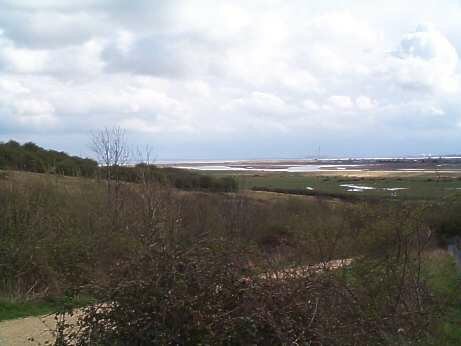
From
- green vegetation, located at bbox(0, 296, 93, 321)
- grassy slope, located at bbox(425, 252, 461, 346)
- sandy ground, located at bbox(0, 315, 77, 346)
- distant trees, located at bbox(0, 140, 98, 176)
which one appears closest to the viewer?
grassy slope, located at bbox(425, 252, 461, 346)

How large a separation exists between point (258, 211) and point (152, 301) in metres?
27.5

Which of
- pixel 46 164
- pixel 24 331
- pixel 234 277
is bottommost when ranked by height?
pixel 24 331

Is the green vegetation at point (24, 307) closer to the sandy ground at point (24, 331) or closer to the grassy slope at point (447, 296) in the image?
the sandy ground at point (24, 331)

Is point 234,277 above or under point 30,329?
Result: above

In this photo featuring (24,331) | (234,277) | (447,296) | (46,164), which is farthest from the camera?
(46,164)

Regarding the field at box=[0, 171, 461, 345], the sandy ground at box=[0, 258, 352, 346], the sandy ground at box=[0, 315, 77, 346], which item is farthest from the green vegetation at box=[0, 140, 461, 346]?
the sandy ground at box=[0, 315, 77, 346]

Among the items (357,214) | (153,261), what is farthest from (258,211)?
(153,261)

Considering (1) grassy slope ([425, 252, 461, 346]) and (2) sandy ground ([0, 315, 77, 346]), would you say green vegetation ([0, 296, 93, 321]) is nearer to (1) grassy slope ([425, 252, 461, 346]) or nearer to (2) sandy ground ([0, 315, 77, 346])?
(2) sandy ground ([0, 315, 77, 346])

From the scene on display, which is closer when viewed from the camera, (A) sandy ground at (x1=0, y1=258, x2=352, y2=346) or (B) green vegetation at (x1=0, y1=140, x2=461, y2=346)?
(B) green vegetation at (x1=0, y1=140, x2=461, y2=346)

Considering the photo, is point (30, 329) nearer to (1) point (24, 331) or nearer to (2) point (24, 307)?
(1) point (24, 331)

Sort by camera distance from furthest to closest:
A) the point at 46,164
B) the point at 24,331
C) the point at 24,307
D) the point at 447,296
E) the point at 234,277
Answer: the point at 46,164 → the point at 24,307 → the point at 24,331 → the point at 447,296 → the point at 234,277

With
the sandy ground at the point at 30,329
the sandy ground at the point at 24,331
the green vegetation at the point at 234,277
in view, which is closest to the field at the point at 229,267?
the green vegetation at the point at 234,277

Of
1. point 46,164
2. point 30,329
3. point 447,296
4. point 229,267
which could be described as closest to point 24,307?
point 30,329

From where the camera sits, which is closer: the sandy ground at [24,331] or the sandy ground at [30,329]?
the sandy ground at [30,329]
